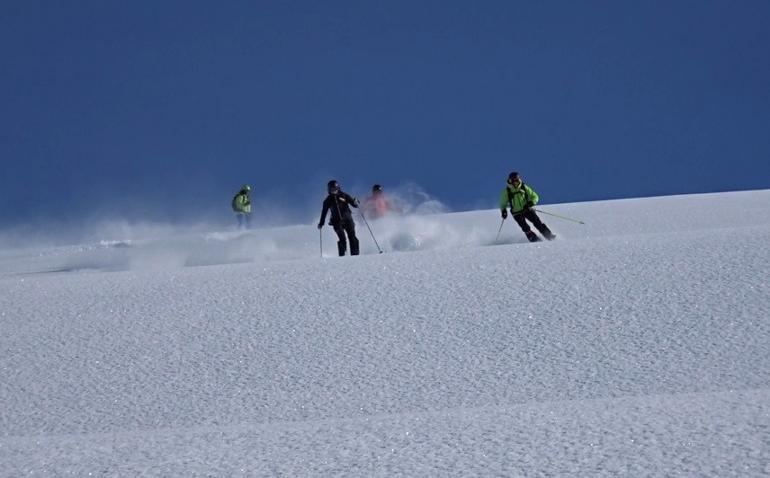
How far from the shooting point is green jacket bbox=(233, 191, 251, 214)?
28625 millimetres

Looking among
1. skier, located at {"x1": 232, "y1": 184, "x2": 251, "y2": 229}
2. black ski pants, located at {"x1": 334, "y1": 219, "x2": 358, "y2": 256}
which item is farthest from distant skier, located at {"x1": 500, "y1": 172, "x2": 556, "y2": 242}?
skier, located at {"x1": 232, "y1": 184, "x2": 251, "y2": 229}

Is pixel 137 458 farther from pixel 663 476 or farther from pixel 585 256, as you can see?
pixel 585 256

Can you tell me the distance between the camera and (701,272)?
937 centimetres

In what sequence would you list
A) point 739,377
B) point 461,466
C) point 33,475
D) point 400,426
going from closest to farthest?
point 461,466
point 33,475
point 400,426
point 739,377

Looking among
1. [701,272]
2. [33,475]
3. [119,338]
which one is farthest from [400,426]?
[701,272]

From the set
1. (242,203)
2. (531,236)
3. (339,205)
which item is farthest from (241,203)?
(531,236)

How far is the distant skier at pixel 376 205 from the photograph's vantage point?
2211cm

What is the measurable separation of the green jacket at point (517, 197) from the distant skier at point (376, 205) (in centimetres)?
570

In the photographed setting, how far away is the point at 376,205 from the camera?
72.5 feet

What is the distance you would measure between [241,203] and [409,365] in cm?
2199

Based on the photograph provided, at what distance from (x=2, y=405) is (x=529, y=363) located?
13.0 feet

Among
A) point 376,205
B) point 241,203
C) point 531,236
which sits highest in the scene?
point 241,203

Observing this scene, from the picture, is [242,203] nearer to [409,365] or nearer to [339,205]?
[339,205]

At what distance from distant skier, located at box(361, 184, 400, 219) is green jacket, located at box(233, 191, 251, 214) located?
7355 millimetres
